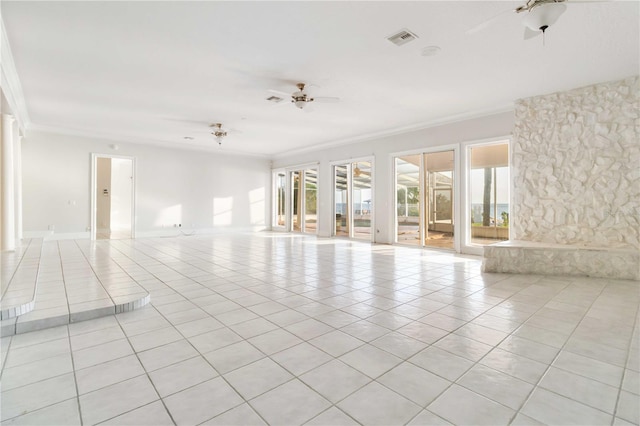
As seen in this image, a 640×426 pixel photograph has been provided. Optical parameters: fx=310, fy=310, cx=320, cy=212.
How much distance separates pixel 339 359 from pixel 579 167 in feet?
17.6

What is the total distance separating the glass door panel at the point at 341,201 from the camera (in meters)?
9.51

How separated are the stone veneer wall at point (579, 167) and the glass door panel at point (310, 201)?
6.10m

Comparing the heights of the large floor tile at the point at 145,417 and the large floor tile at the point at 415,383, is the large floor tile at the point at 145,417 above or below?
above

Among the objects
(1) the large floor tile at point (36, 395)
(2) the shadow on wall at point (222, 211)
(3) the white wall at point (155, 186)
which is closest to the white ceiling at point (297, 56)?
(3) the white wall at point (155, 186)

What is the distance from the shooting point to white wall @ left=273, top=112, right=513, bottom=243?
6.27 meters

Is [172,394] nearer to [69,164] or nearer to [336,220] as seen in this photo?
[336,220]

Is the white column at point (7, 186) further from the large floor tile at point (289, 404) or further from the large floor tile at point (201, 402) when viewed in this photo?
the large floor tile at point (289, 404)

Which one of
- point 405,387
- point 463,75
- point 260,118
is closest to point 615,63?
point 463,75

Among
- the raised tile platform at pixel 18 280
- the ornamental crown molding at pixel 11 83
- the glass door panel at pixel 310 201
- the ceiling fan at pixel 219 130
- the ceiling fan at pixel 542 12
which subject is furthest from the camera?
the glass door panel at pixel 310 201

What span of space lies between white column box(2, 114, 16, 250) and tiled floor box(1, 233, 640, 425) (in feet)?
13.8

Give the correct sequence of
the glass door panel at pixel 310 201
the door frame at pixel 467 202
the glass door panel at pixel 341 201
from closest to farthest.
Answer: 1. the door frame at pixel 467 202
2. the glass door panel at pixel 341 201
3. the glass door panel at pixel 310 201

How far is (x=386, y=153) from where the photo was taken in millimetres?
8117

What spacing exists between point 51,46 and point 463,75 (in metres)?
5.41

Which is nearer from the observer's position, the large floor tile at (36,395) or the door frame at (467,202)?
the large floor tile at (36,395)
